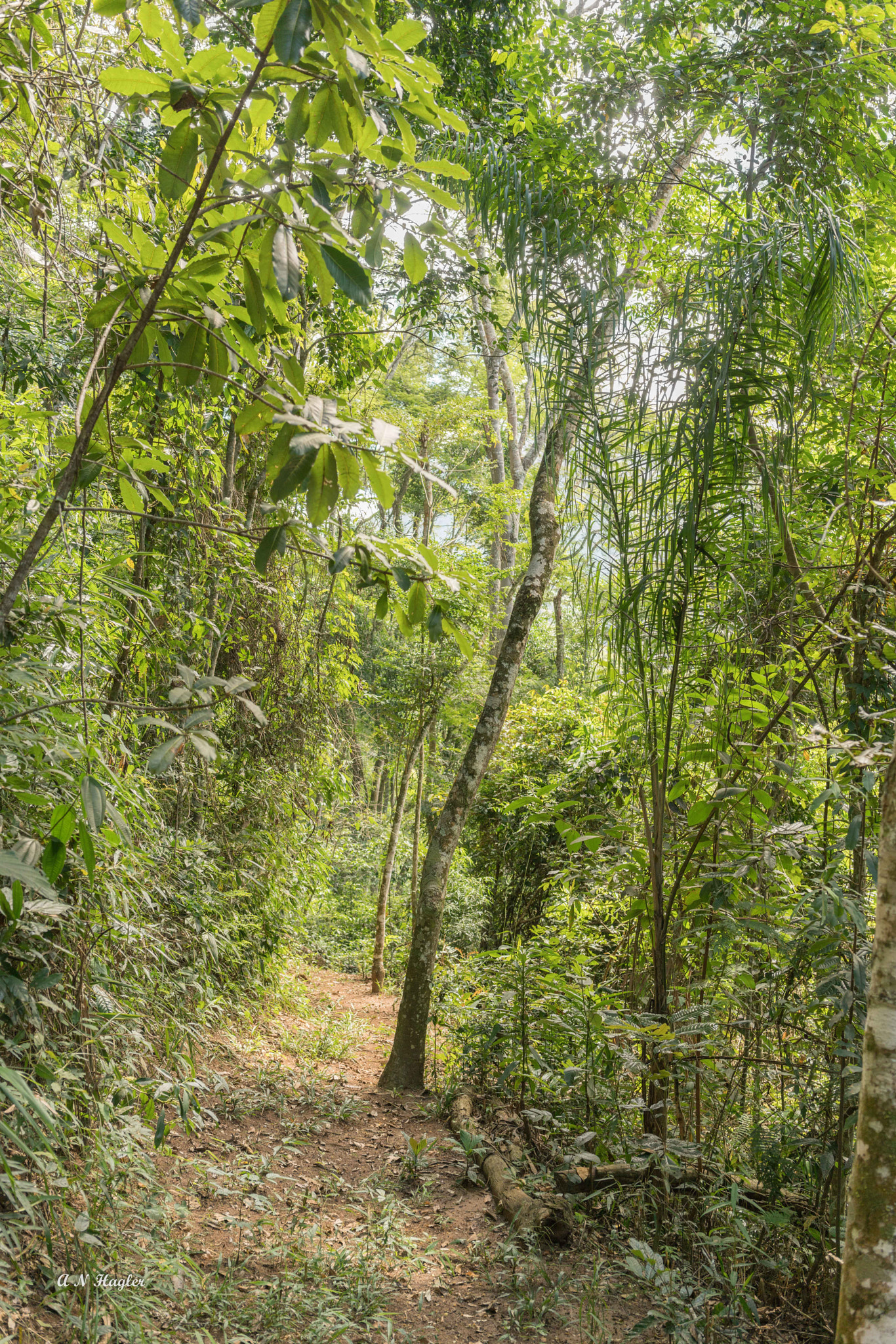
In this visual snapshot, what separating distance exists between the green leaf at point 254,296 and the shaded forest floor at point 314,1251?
1938mm

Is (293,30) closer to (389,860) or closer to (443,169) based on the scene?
(443,169)

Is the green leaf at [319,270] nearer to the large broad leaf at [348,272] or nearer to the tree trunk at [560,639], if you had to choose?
→ the large broad leaf at [348,272]

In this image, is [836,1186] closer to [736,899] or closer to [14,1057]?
[736,899]

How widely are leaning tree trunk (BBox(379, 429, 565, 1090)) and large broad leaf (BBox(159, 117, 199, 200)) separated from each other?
3607mm

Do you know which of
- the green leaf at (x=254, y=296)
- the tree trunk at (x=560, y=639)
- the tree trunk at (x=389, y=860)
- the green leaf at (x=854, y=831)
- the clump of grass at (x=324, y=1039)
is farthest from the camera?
the tree trunk at (x=560, y=639)

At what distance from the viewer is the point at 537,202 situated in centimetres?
322

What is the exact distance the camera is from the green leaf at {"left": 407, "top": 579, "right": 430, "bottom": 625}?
4.05ft

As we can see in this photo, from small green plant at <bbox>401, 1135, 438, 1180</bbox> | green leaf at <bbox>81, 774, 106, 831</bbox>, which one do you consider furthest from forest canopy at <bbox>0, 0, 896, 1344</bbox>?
small green plant at <bbox>401, 1135, 438, 1180</bbox>

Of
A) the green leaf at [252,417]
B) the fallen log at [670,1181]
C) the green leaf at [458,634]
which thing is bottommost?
the fallen log at [670,1181]

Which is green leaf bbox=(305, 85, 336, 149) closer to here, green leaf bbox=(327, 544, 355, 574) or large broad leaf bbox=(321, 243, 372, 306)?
large broad leaf bbox=(321, 243, 372, 306)

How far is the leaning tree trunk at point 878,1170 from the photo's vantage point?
1222mm

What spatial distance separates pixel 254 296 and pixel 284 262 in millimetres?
121

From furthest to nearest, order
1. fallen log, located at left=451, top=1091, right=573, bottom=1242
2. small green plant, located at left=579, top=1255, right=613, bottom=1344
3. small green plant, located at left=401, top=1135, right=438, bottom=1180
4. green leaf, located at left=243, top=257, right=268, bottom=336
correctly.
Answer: small green plant, located at left=401, top=1135, right=438, bottom=1180, fallen log, located at left=451, top=1091, right=573, bottom=1242, small green plant, located at left=579, top=1255, right=613, bottom=1344, green leaf, located at left=243, top=257, right=268, bottom=336

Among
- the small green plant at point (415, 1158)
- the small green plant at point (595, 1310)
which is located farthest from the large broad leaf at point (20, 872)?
the small green plant at point (415, 1158)
